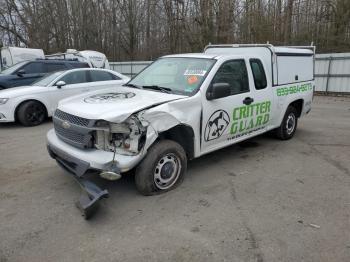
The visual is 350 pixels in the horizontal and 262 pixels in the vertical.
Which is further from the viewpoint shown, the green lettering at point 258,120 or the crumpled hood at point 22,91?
the crumpled hood at point 22,91

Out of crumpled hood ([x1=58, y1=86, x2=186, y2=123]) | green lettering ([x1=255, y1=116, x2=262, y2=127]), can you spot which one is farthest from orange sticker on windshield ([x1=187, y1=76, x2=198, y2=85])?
green lettering ([x1=255, y1=116, x2=262, y2=127])

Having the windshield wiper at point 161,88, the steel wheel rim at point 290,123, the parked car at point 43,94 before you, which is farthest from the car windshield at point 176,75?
the parked car at point 43,94

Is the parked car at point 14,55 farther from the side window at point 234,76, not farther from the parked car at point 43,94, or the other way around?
the side window at point 234,76

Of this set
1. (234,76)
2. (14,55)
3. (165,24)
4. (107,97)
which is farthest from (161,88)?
(165,24)

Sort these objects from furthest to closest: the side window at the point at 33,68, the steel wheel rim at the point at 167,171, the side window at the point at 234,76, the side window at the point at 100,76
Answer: the side window at the point at 33,68 < the side window at the point at 100,76 < the side window at the point at 234,76 < the steel wheel rim at the point at 167,171

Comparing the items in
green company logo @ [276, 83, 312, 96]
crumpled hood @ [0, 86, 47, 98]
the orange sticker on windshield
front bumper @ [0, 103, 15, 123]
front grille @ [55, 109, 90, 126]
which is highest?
the orange sticker on windshield

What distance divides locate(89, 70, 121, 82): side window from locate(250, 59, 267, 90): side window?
5656mm

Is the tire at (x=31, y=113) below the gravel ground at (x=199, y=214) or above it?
above

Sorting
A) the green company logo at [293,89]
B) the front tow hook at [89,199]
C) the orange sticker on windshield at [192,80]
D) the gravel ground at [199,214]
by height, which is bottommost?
the gravel ground at [199,214]

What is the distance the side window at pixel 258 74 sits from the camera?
5.64m

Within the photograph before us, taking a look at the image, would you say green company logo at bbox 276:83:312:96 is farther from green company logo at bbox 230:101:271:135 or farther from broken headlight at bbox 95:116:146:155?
broken headlight at bbox 95:116:146:155

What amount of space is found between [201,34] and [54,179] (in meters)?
18.2

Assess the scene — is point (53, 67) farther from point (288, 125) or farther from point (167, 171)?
point (167, 171)

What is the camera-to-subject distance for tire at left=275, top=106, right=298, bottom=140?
22.5ft
